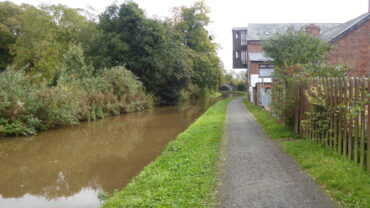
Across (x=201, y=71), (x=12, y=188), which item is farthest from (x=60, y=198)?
(x=201, y=71)

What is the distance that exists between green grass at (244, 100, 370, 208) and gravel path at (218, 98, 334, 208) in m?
0.18

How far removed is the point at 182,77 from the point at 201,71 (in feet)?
27.6

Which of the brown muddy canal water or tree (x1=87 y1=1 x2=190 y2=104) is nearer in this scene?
the brown muddy canal water

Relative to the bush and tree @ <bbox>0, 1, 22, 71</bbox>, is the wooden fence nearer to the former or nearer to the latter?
the bush

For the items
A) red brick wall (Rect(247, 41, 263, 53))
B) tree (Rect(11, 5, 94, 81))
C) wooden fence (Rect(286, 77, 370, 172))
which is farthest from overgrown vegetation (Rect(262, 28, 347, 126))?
tree (Rect(11, 5, 94, 81))

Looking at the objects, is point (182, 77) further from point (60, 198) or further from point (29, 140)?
point (60, 198)

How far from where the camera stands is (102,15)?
33.8m

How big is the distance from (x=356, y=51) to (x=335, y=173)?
20606 mm

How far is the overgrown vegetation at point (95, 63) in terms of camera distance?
16688 mm

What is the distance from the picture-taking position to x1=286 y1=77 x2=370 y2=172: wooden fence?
607cm

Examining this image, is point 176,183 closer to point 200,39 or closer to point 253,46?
point 253,46

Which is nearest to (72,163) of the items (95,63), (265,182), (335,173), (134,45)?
(265,182)

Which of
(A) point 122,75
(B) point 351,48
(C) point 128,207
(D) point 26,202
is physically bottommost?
(D) point 26,202

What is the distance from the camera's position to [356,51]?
23219 millimetres
